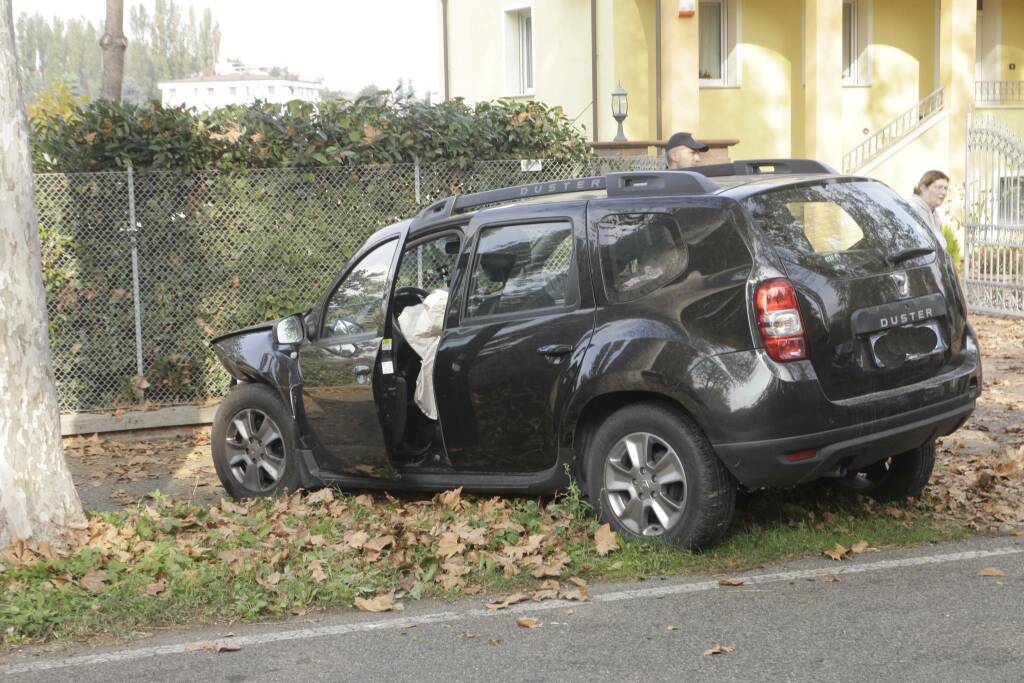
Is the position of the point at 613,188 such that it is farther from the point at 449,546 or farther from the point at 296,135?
the point at 296,135

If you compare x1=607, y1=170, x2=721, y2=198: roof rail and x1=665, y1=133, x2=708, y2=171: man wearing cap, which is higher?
x1=665, y1=133, x2=708, y2=171: man wearing cap

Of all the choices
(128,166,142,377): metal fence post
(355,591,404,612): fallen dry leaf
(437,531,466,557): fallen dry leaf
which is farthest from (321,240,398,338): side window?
(128,166,142,377): metal fence post

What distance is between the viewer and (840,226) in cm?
676

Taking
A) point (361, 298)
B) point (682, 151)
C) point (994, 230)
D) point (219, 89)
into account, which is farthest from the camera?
point (219, 89)

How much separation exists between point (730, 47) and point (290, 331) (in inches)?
761

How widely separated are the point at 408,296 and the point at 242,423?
1.40 metres

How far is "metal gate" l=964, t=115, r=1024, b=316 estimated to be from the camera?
55.2 feet

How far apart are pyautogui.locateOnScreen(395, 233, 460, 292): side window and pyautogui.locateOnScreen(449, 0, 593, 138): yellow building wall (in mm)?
15178

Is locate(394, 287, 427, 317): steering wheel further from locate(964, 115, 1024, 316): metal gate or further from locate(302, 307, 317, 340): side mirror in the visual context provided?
locate(964, 115, 1024, 316): metal gate

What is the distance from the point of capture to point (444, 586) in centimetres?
644

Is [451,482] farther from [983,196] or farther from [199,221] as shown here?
[983,196]

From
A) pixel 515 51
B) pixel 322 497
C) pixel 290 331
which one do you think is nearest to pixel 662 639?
pixel 322 497

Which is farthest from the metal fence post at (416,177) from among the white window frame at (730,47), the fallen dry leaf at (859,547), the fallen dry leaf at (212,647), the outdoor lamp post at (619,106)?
the white window frame at (730,47)

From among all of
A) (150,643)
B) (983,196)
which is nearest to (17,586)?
(150,643)
